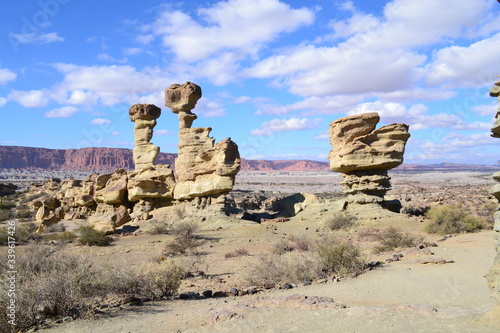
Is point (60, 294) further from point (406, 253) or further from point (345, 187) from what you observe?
point (345, 187)

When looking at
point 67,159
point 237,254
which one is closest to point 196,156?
point 237,254

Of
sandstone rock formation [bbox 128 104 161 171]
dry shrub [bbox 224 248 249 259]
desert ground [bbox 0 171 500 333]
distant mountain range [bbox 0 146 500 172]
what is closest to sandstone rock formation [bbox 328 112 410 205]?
desert ground [bbox 0 171 500 333]

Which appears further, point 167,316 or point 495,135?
point 167,316

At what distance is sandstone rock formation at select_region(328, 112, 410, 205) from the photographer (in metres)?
20.6

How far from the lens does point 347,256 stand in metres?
9.75

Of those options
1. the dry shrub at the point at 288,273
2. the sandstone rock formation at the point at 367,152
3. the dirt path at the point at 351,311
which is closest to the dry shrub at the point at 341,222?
the sandstone rock formation at the point at 367,152

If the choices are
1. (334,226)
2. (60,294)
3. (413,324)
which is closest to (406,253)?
(413,324)

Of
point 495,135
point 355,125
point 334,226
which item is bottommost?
point 334,226

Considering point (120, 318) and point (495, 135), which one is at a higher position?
point (495, 135)

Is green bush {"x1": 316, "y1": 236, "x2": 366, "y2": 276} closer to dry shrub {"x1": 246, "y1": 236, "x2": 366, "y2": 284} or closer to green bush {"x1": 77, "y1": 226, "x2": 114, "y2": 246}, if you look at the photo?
dry shrub {"x1": 246, "y1": 236, "x2": 366, "y2": 284}

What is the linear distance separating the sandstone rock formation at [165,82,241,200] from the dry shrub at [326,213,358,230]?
20.5 ft

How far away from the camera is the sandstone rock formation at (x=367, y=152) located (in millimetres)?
20562

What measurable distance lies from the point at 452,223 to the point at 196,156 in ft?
48.6

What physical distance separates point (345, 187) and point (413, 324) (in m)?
16.7
